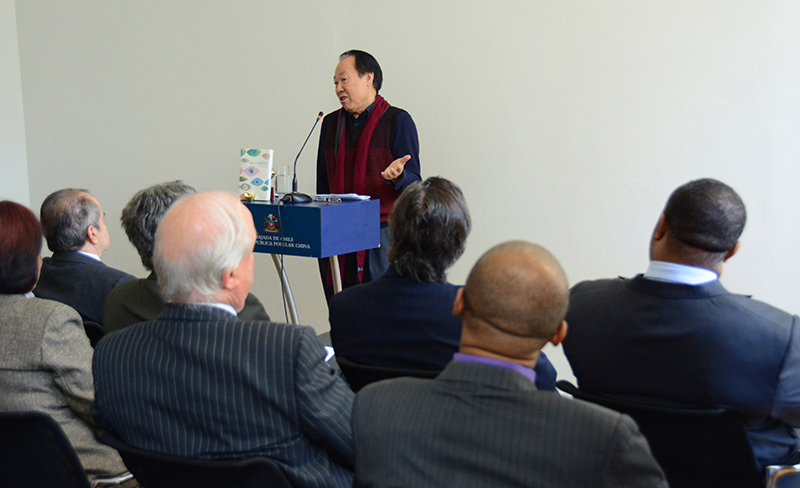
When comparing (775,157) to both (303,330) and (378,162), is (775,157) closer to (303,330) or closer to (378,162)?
(378,162)

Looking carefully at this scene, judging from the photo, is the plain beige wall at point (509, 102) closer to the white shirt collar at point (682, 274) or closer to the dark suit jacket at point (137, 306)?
the white shirt collar at point (682, 274)

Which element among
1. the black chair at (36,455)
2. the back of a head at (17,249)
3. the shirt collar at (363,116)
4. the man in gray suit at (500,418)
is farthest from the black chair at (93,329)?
the shirt collar at (363,116)

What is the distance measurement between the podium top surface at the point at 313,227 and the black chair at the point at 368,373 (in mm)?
1228

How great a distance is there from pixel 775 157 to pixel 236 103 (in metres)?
3.36

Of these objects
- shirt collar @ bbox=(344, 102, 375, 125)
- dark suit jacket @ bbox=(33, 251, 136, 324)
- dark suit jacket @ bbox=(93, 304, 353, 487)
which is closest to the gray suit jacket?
dark suit jacket @ bbox=(93, 304, 353, 487)

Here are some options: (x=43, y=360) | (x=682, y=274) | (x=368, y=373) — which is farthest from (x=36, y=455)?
(x=682, y=274)

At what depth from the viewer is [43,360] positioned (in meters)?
1.63

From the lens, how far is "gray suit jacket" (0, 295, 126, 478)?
1.63 m

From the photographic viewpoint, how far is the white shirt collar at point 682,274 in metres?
1.57

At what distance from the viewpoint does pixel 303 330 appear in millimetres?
1279

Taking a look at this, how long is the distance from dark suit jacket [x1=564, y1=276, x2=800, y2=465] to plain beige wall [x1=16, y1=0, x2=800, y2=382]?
2.23 meters

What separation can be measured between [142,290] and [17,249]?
37 centimetres

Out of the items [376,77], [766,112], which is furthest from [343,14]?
[766,112]

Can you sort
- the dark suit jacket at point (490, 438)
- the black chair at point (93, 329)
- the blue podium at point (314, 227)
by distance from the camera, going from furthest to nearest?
1. the blue podium at point (314, 227)
2. the black chair at point (93, 329)
3. the dark suit jacket at point (490, 438)
